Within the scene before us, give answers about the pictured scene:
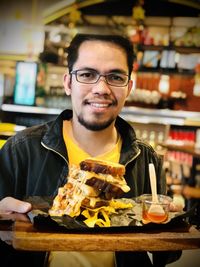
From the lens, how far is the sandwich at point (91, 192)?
1327 mm

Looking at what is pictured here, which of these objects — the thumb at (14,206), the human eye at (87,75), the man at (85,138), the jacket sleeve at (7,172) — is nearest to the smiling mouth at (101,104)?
the man at (85,138)

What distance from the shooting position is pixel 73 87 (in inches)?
68.0

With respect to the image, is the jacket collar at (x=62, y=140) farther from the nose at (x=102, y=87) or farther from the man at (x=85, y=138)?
the nose at (x=102, y=87)

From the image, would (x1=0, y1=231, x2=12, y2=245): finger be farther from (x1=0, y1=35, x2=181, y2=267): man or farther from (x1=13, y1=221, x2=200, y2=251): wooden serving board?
(x1=0, y1=35, x2=181, y2=267): man

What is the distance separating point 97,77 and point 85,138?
331 mm

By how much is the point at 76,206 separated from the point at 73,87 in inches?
24.9

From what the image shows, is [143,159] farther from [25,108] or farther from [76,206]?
[25,108]

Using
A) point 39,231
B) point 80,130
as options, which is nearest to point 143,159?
point 80,130

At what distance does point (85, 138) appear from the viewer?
1821 millimetres

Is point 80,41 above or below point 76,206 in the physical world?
above

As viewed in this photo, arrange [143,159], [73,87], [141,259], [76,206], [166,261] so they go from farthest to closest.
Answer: [143,159] → [73,87] → [141,259] → [166,261] → [76,206]

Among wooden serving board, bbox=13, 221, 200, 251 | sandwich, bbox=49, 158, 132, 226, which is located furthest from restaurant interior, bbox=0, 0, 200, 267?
wooden serving board, bbox=13, 221, 200, 251

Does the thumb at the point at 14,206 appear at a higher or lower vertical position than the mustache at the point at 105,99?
lower

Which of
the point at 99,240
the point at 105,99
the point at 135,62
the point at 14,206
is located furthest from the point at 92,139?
the point at 135,62
